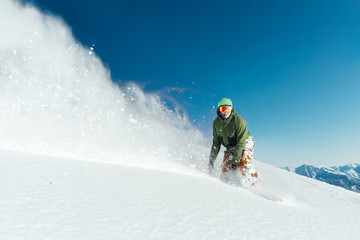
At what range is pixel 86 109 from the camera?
8.02 m

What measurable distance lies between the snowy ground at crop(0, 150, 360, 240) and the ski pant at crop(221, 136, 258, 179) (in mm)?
2284

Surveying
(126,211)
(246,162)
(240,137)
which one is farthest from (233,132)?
(126,211)

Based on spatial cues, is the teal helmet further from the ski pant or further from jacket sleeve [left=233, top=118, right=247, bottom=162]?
the ski pant

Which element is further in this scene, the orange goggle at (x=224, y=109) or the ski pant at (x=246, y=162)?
the orange goggle at (x=224, y=109)

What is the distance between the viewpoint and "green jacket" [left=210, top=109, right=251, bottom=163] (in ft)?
18.3

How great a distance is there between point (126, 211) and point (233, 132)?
4.25m

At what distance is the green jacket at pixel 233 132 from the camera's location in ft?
18.3

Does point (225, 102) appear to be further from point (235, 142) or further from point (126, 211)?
point (126, 211)

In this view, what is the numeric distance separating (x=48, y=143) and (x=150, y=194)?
143 inches

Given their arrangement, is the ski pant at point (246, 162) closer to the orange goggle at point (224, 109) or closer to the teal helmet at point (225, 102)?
the orange goggle at point (224, 109)

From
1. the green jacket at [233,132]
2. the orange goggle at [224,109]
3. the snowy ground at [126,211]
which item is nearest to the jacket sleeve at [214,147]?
the green jacket at [233,132]

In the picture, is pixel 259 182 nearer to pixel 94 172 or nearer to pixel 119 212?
pixel 94 172

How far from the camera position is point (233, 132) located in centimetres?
579

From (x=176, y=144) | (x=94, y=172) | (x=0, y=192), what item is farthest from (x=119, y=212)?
(x=176, y=144)
